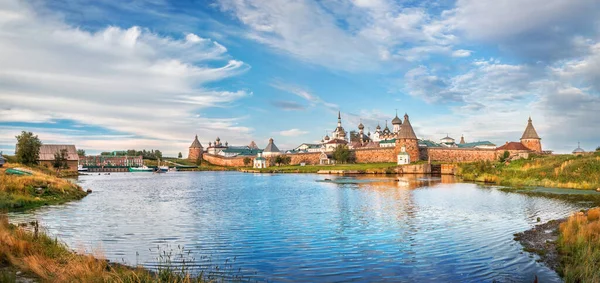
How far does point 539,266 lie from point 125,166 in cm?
14309

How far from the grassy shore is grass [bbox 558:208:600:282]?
25.8 metres

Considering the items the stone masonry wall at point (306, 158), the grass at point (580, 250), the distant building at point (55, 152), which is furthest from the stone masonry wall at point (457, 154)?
the grass at point (580, 250)

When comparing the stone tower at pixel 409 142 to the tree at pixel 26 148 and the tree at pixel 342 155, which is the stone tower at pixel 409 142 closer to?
the tree at pixel 342 155

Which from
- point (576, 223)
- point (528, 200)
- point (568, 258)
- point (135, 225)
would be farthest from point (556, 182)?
point (135, 225)

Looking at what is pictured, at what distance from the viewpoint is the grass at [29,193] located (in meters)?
21.3

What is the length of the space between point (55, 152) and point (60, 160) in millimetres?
7001

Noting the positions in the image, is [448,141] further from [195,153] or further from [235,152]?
[195,153]

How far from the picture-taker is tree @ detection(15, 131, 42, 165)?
188 feet

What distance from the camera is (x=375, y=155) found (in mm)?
115625

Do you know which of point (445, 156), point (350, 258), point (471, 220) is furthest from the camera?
point (445, 156)

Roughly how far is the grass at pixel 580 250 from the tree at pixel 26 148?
6267 centimetres

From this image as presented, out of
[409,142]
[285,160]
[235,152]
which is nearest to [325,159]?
[285,160]

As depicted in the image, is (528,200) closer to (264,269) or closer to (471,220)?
(471,220)

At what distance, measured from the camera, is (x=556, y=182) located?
3925 cm
